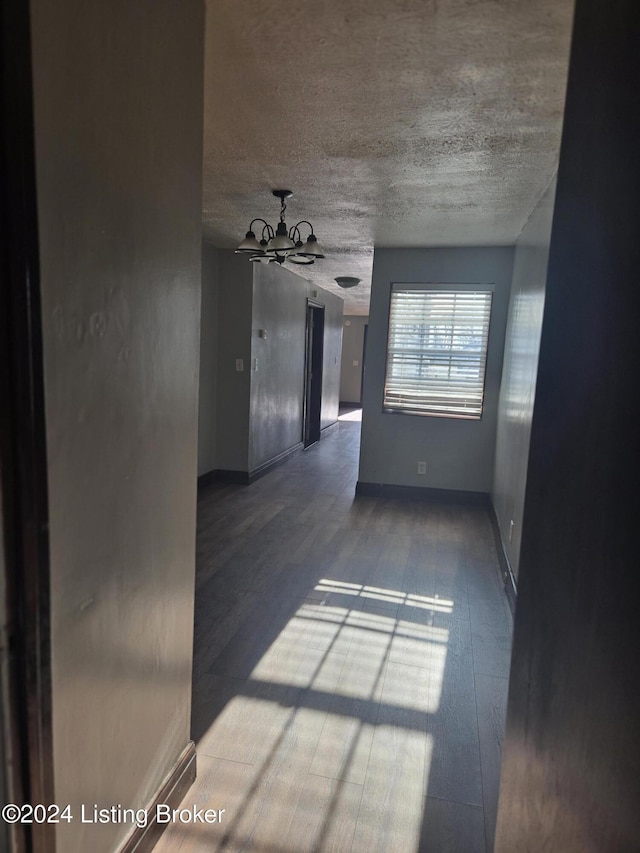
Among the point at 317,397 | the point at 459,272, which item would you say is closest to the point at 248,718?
the point at 459,272

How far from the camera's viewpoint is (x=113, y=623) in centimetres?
120

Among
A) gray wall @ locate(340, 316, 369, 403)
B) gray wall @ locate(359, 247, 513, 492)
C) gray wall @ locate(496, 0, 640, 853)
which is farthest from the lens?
gray wall @ locate(340, 316, 369, 403)

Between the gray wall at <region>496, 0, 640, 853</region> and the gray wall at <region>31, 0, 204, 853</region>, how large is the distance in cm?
93

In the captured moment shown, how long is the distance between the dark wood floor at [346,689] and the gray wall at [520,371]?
0.45 meters

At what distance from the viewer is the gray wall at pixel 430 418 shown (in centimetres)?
454

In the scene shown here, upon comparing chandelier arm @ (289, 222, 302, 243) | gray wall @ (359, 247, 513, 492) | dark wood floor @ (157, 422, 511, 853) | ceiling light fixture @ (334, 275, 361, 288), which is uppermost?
chandelier arm @ (289, 222, 302, 243)

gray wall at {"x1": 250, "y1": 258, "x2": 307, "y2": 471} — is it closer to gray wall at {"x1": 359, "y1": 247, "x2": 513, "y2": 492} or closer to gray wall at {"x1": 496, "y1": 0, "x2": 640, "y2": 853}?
gray wall at {"x1": 359, "y1": 247, "x2": 513, "y2": 492}

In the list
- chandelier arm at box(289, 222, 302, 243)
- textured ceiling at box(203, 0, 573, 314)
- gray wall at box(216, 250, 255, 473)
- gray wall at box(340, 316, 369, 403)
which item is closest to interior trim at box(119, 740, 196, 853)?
textured ceiling at box(203, 0, 573, 314)

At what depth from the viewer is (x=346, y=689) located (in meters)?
2.12

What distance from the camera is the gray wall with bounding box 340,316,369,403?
12385mm

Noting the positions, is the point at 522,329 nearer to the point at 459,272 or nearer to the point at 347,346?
the point at 459,272

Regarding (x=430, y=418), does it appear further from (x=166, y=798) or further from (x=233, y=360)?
(x=166, y=798)

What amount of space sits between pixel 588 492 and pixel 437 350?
3.96m

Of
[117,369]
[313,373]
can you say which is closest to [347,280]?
[313,373]
